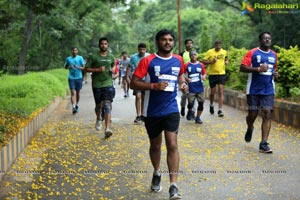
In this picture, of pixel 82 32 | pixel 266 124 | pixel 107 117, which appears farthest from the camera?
pixel 82 32

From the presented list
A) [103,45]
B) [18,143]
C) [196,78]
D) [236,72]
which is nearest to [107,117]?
[103,45]

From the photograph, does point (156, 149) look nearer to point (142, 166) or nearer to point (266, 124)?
point (142, 166)

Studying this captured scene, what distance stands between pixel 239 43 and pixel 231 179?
30.4 meters

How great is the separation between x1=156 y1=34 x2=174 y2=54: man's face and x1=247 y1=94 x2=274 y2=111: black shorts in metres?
3.05

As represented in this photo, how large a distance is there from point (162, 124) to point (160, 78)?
554 millimetres

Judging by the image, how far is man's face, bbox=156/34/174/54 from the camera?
567 cm

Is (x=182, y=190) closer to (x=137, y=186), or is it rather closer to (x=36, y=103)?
(x=137, y=186)

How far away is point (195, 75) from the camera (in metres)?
11.3

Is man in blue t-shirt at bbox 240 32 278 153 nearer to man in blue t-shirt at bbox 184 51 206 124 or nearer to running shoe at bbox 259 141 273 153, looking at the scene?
running shoe at bbox 259 141 273 153

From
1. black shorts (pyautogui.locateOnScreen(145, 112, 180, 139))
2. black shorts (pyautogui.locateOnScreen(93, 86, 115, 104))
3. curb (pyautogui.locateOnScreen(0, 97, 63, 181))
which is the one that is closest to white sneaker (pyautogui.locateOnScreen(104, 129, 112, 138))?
black shorts (pyautogui.locateOnScreen(93, 86, 115, 104))

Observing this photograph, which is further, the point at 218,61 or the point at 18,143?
the point at 218,61

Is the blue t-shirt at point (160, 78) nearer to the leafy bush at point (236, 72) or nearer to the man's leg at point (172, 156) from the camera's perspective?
the man's leg at point (172, 156)

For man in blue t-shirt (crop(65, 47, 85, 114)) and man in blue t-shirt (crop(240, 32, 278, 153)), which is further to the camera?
man in blue t-shirt (crop(65, 47, 85, 114))

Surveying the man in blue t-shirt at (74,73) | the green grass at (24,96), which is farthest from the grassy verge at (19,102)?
the man in blue t-shirt at (74,73)
